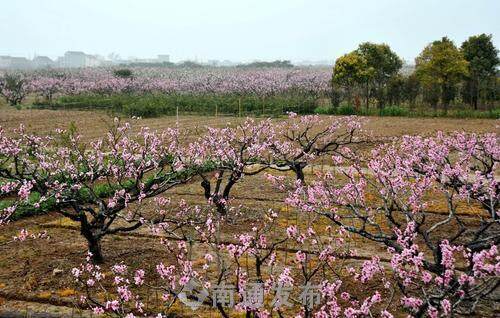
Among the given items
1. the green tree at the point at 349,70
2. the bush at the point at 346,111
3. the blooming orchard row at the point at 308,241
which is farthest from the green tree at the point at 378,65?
the blooming orchard row at the point at 308,241

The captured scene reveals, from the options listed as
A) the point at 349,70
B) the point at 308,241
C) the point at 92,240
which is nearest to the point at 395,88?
the point at 349,70

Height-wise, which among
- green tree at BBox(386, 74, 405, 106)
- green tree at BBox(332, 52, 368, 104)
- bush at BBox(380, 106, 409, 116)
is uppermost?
green tree at BBox(332, 52, 368, 104)

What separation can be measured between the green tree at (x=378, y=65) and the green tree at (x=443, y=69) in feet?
10.7

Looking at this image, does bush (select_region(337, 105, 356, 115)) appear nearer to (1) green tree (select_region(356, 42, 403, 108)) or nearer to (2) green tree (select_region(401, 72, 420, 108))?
(1) green tree (select_region(356, 42, 403, 108))

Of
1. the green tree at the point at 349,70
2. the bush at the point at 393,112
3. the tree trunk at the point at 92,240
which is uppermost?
the green tree at the point at 349,70

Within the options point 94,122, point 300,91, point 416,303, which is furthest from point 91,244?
point 300,91

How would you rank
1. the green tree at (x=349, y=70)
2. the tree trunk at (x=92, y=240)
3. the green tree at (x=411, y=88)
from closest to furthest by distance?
the tree trunk at (x=92, y=240) < the green tree at (x=349, y=70) < the green tree at (x=411, y=88)

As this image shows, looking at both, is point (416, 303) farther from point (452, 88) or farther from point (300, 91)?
point (300, 91)

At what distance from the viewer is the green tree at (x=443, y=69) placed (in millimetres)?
32875

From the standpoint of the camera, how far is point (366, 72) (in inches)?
1382

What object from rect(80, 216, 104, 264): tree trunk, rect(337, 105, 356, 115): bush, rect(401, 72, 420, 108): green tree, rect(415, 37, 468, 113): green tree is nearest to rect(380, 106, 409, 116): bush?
rect(337, 105, 356, 115): bush

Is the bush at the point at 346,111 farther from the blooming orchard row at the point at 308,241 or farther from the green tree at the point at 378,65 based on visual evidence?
the blooming orchard row at the point at 308,241

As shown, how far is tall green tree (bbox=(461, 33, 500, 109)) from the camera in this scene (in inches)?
1390

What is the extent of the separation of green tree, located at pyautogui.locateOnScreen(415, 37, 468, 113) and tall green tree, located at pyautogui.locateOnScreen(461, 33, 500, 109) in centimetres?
125
